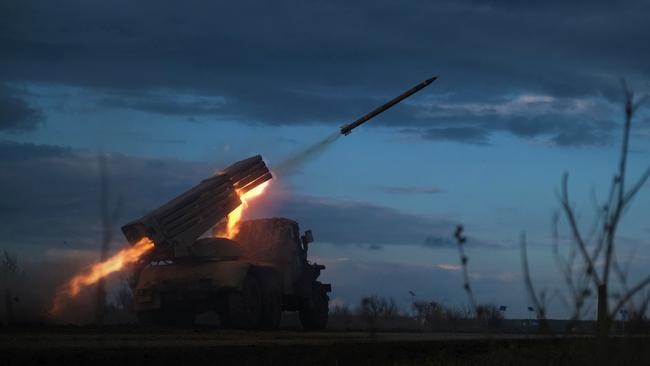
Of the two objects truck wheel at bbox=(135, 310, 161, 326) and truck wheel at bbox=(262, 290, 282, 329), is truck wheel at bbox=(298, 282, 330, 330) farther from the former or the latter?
truck wheel at bbox=(135, 310, 161, 326)

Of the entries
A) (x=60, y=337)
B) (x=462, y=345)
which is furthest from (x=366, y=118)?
(x=60, y=337)

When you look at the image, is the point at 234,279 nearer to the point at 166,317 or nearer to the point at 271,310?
the point at 271,310

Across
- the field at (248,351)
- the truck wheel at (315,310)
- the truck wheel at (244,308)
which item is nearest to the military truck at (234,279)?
the truck wheel at (244,308)

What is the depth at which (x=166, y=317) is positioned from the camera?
2736 cm

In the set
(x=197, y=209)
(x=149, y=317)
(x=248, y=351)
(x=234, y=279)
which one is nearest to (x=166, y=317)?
(x=149, y=317)

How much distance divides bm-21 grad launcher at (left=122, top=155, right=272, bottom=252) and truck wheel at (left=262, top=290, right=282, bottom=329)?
280cm

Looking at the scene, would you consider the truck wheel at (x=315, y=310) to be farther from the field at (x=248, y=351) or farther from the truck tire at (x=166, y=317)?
the field at (x=248, y=351)

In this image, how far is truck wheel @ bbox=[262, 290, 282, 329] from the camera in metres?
27.0

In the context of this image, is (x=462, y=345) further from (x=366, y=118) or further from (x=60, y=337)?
(x=366, y=118)

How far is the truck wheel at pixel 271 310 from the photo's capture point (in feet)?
88.4

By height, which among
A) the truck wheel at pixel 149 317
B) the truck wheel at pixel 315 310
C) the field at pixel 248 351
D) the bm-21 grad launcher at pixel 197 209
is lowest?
the field at pixel 248 351

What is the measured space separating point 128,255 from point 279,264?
15.6ft

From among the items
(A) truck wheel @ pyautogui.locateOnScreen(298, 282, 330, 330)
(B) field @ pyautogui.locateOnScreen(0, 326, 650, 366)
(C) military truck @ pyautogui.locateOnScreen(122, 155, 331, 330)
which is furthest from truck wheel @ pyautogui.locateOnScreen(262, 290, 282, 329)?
(B) field @ pyautogui.locateOnScreen(0, 326, 650, 366)

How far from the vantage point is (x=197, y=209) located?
25.6 meters
